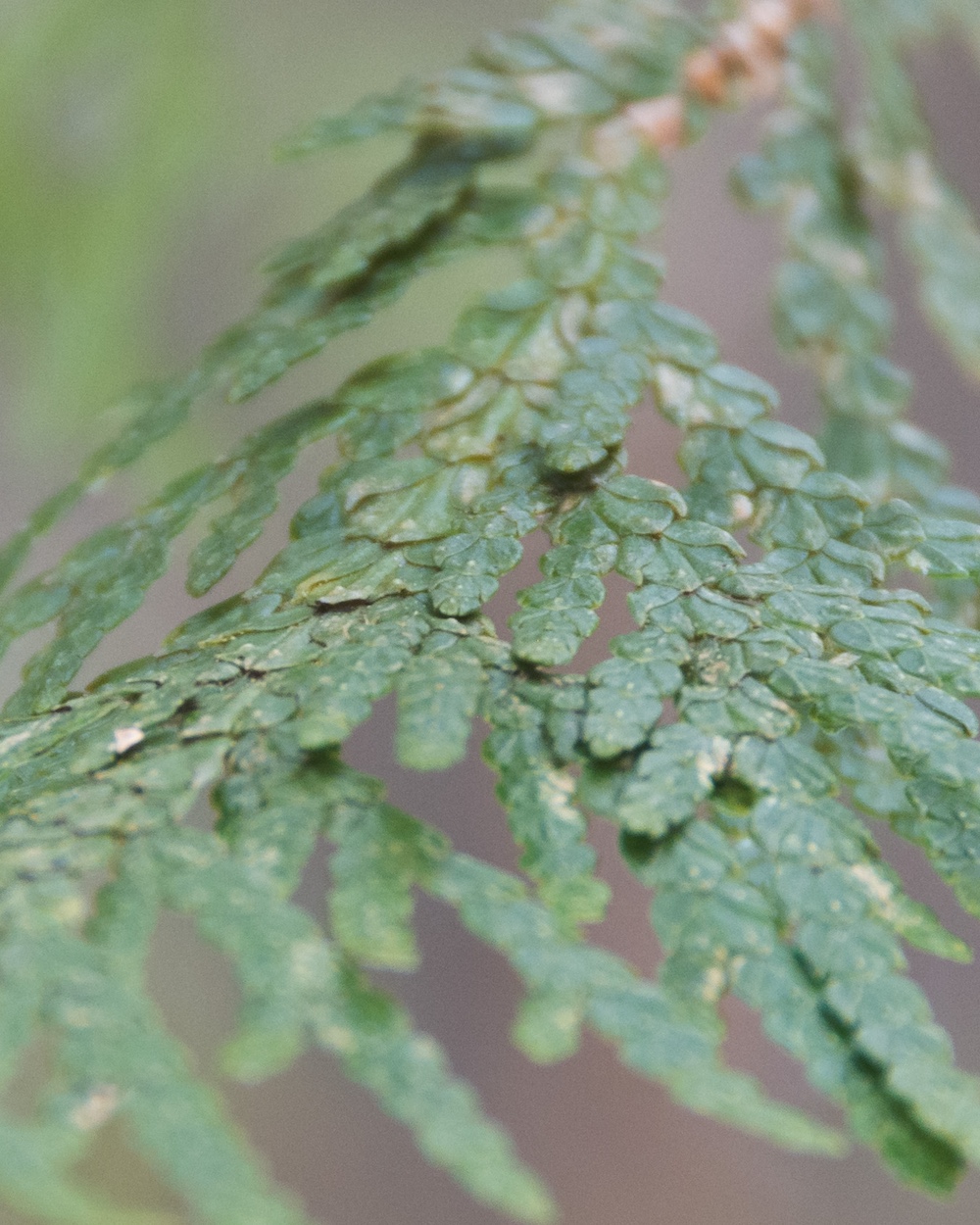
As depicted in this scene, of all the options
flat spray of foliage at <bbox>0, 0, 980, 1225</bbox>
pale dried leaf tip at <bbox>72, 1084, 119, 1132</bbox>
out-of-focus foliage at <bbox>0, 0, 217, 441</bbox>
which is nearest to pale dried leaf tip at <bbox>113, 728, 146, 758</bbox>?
flat spray of foliage at <bbox>0, 0, 980, 1225</bbox>

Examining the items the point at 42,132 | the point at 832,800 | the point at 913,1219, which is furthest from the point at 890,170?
the point at 913,1219

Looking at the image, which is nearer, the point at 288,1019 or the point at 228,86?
the point at 288,1019

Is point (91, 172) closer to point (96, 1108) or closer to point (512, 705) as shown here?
point (512, 705)

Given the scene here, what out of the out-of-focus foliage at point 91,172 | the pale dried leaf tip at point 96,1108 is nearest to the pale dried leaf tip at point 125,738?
the pale dried leaf tip at point 96,1108

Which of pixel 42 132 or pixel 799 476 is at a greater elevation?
pixel 42 132

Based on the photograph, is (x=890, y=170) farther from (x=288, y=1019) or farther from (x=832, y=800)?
(x=288, y=1019)

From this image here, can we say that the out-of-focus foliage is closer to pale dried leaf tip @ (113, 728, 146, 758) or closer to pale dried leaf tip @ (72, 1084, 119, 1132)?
pale dried leaf tip @ (113, 728, 146, 758)

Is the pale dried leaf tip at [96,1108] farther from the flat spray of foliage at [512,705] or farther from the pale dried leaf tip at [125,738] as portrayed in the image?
the pale dried leaf tip at [125,738]
